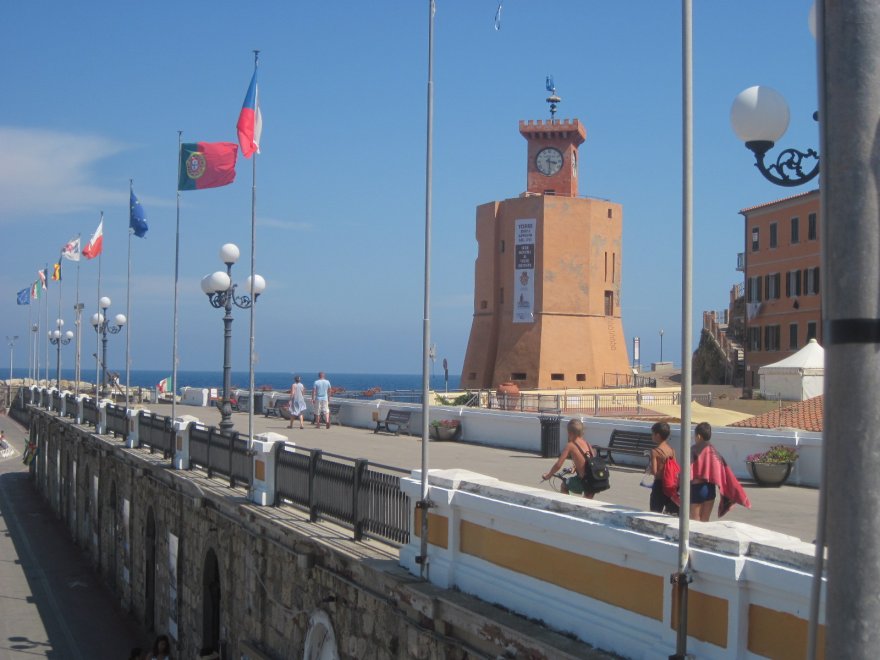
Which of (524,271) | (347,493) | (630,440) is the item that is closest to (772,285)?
(524,271)

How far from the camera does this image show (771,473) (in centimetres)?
1369

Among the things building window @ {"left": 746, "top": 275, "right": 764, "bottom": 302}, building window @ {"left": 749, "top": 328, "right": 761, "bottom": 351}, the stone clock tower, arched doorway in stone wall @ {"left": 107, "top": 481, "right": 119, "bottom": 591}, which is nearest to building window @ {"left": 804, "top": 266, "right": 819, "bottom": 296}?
building window @ {"left": 746, "top": 275, "right": 764, "bottom": 302}

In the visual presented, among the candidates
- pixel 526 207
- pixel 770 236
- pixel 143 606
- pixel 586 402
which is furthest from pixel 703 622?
pixel 526 207

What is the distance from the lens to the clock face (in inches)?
2232

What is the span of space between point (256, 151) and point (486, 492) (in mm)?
10289

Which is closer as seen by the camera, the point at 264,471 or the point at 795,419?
the point at 264,471

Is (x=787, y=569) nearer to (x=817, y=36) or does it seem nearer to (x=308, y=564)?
(x=817, y=36)

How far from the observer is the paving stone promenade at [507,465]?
36.1ft

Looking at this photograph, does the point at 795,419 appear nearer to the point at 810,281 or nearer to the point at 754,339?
the point at 810,281

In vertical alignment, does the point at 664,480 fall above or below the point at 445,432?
above

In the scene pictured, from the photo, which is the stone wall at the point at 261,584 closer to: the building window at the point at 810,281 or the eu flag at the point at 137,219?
the eu flag at the point at 137,219

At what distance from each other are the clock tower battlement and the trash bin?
3900 centimetres

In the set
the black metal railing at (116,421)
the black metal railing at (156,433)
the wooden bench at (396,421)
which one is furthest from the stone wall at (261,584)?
the wooden bench at (396,421)

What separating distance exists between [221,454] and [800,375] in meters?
19.3
